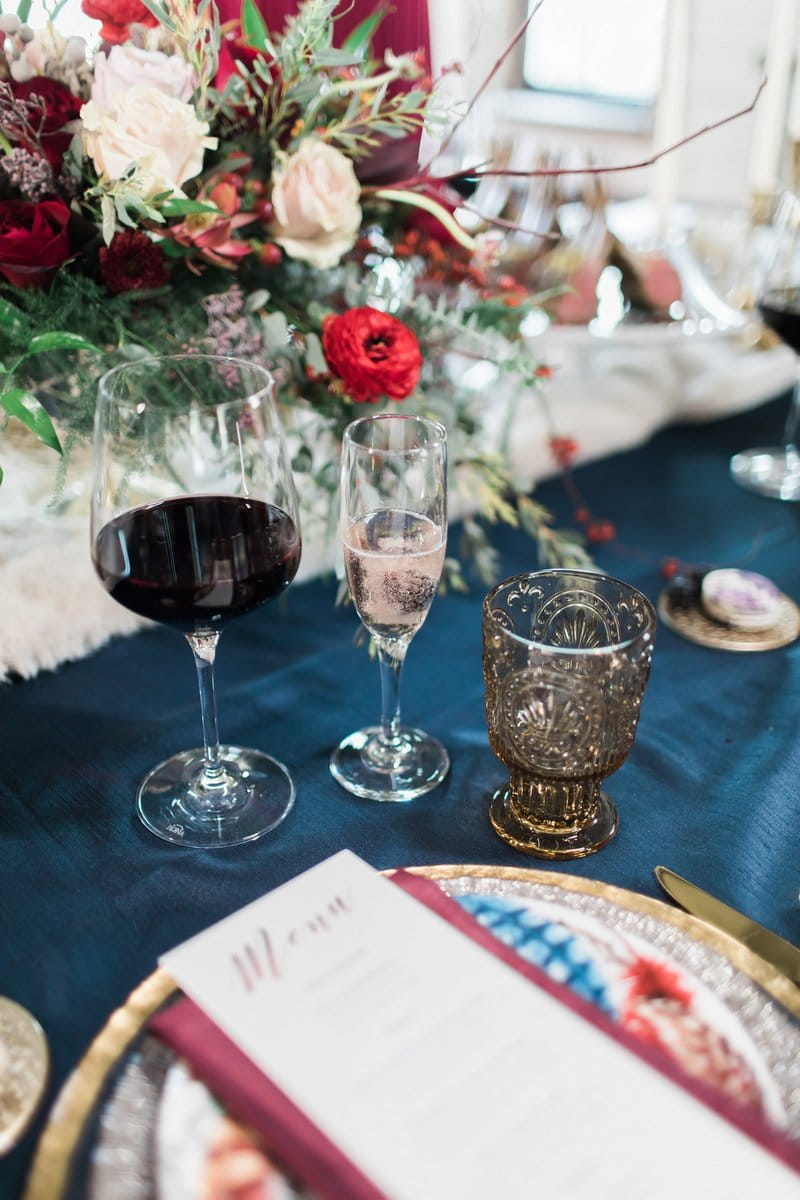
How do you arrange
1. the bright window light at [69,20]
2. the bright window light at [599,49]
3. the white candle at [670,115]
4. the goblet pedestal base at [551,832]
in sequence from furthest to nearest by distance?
the bright window light at [599,49], the white candle at [670,115], the bright window light at [69,20], the goblet pedestal base at [551,832]

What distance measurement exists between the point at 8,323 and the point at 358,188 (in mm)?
280

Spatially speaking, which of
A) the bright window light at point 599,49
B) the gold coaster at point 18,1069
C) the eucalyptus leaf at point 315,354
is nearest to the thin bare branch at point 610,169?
the eucalyptus leaf at point 315,354

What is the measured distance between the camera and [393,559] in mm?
651

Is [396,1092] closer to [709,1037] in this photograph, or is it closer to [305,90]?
[709,1037]

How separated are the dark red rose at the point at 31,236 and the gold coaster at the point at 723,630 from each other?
573mm

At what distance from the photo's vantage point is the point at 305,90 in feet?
2.55

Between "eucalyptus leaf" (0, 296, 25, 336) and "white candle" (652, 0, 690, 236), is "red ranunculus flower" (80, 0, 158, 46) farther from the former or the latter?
"white candle" (652, 0, 690, 236)

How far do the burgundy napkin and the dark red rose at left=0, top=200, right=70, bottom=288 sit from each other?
0.51 metres

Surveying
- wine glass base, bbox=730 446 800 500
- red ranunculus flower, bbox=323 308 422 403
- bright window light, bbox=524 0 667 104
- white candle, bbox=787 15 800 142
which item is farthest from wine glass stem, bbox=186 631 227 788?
bright window light, bbox=524 0 667 104

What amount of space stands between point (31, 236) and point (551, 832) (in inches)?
20.9

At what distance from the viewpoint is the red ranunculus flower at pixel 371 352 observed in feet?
2.51

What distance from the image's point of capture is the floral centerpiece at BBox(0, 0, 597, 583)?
0.71m

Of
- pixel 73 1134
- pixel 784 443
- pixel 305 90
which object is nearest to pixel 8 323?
pixel 305 90

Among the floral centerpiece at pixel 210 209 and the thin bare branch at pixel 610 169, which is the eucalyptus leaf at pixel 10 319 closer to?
the floral centerpiece at pixel 210 209
